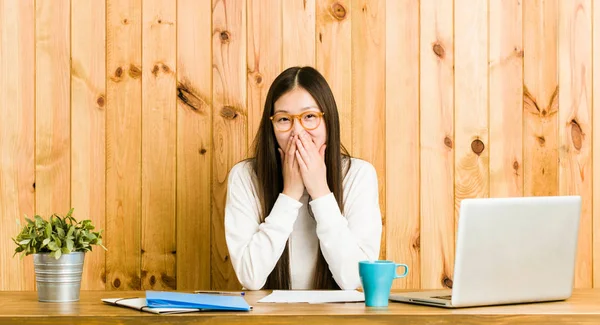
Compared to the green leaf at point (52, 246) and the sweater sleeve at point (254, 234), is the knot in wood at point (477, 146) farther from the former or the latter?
→ the green leaf at point (52, 246)

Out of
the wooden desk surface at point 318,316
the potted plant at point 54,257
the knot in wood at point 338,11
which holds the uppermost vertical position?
the knot in wood at point 338,11

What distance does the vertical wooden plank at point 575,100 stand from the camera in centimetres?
236

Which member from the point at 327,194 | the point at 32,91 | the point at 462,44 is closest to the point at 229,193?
the point at 327,194

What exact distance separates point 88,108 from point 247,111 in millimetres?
522

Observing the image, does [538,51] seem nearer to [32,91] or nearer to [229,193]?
[229,193]

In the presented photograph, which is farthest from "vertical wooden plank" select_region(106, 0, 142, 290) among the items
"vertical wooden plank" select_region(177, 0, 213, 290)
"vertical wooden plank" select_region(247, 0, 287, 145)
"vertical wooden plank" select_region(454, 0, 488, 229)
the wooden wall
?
"vertical wooden plank" select_region(454, 0, 488, 229)

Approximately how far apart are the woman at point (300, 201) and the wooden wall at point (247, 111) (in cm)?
25

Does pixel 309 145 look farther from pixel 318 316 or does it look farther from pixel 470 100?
pixel 318 316

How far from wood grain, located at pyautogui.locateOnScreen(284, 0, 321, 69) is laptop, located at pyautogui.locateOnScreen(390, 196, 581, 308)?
114 cm

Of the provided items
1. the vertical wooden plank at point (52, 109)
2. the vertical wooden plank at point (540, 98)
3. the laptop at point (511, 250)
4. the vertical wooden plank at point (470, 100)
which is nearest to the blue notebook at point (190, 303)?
the laptop at point (511, 250)

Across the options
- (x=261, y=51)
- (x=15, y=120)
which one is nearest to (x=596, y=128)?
(x=261, y=51)

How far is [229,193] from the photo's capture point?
2.06 meters

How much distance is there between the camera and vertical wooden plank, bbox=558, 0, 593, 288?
92.9 inches

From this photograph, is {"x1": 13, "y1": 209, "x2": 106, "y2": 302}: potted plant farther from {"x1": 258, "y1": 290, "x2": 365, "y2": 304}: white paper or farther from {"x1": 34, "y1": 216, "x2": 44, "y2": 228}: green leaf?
{"x1": 258, "y1": 290, "x2": 365, "y2": 304}: white paper
